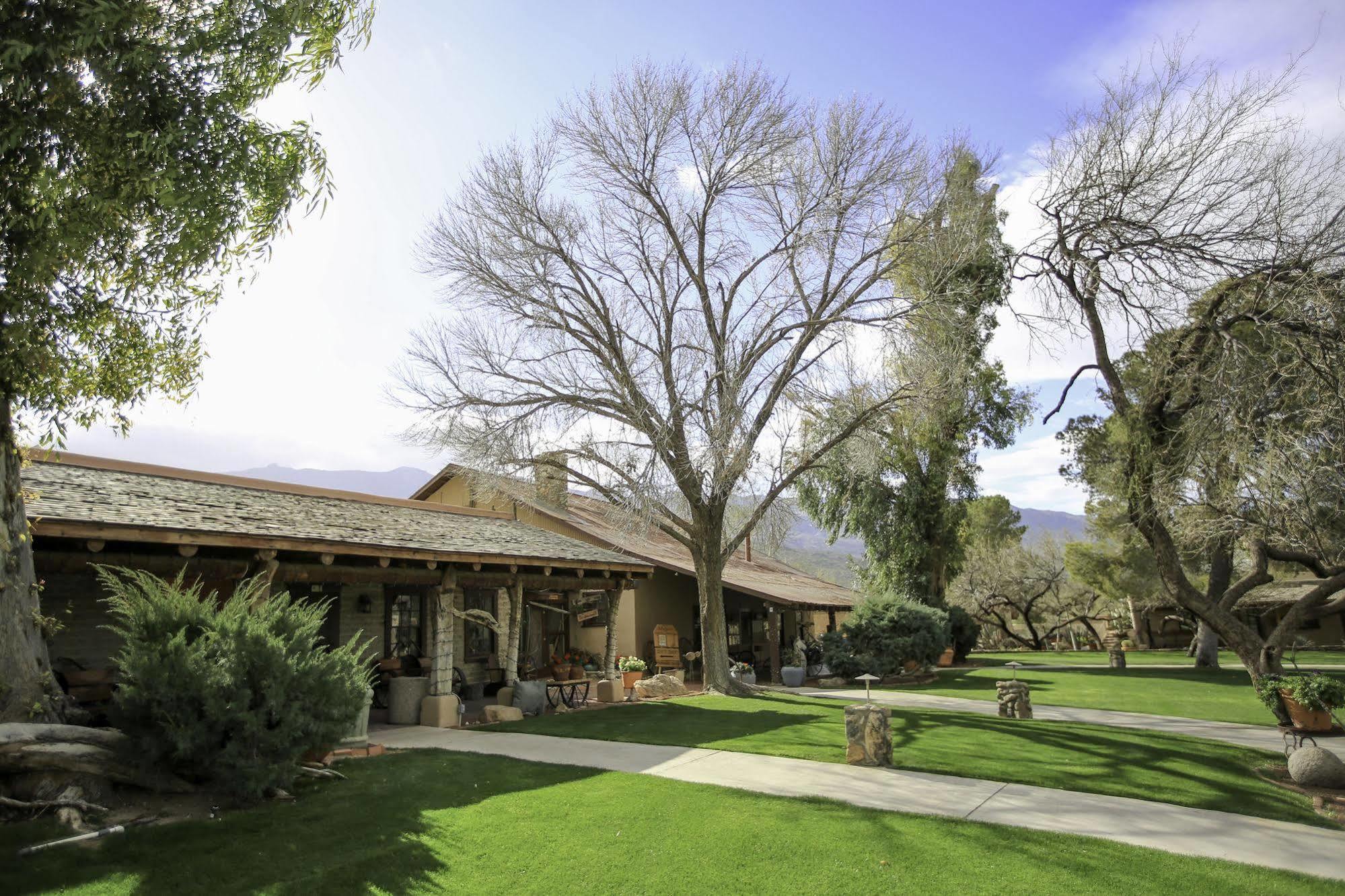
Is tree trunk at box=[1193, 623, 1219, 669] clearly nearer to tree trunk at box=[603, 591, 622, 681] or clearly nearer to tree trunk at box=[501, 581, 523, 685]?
tree trunk at box=[603, 591, 622, 681]

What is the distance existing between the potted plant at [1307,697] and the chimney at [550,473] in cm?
1279

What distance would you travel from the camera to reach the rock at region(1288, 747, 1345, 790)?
26.7 ft

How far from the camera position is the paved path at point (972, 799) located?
6.26 metres

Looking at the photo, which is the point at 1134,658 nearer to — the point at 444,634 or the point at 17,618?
the point at 444,634

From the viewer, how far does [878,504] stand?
28422 millimetres

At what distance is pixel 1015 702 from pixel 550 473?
10.5 metres

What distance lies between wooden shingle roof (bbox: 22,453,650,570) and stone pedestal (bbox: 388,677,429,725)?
88.6 inches

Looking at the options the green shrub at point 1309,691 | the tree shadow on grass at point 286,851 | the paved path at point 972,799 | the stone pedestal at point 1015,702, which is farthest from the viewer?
the stone pedestal at point 1015,702

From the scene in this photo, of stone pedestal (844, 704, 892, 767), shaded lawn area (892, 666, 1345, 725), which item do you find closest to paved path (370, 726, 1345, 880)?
stone pedestal (844, 704, 892, 767)

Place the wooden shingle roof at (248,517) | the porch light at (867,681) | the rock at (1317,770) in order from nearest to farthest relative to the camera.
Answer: the rock at (1317,770)
the wooden shingle roof at (248,517)
the porch light at (867,681)

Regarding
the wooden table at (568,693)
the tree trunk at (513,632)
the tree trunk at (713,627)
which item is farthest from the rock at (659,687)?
the tree trunk at (513,632)

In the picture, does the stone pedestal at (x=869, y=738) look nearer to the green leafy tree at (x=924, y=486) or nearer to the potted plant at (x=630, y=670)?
the potted plant at (x=630, y=670)

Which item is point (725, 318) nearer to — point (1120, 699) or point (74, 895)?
point (1120, 699)

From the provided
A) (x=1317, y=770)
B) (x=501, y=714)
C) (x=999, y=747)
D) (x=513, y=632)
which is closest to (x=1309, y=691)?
(x=1317, y=770)
